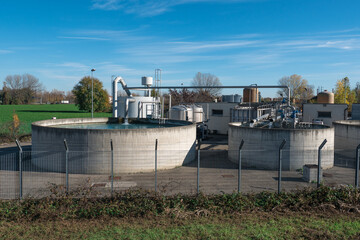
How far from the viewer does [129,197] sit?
10.7 m

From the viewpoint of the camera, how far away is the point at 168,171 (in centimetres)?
1695

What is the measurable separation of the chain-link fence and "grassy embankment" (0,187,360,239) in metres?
1.55

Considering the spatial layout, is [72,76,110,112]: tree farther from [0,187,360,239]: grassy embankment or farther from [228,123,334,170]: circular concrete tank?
[0,187,360,239]: grassy embankment

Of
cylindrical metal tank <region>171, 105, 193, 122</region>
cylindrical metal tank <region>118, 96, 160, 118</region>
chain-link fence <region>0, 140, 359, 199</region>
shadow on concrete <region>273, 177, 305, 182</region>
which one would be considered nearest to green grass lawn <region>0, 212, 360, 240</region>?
chain-link fence <region>0, 140, 359, 199</region>

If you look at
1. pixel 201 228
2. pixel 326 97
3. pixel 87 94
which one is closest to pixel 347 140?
pixel 201 228

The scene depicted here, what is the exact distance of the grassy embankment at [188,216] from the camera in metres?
8.70

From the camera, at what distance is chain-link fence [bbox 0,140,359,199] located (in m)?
13.4

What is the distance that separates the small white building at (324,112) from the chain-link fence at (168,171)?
666 inches

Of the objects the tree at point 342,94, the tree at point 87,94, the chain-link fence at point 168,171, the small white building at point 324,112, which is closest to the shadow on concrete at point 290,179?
the chain-link fence at point 168,171

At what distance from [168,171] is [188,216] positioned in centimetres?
703

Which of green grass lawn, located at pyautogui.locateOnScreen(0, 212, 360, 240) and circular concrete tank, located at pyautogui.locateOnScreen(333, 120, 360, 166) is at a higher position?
circular concrete tank, located at pyautogui.locateOnScreen(333, 120, 360, 166)

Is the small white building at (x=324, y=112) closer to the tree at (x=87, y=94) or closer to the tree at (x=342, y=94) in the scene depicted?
the tree at (x=342, y=94)

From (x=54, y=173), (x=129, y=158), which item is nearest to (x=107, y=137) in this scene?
(x=129, y=158)

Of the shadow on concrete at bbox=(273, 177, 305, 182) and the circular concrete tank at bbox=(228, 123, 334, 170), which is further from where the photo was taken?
the circular concrete tank at bbox=(228, 123, 334, 170)
